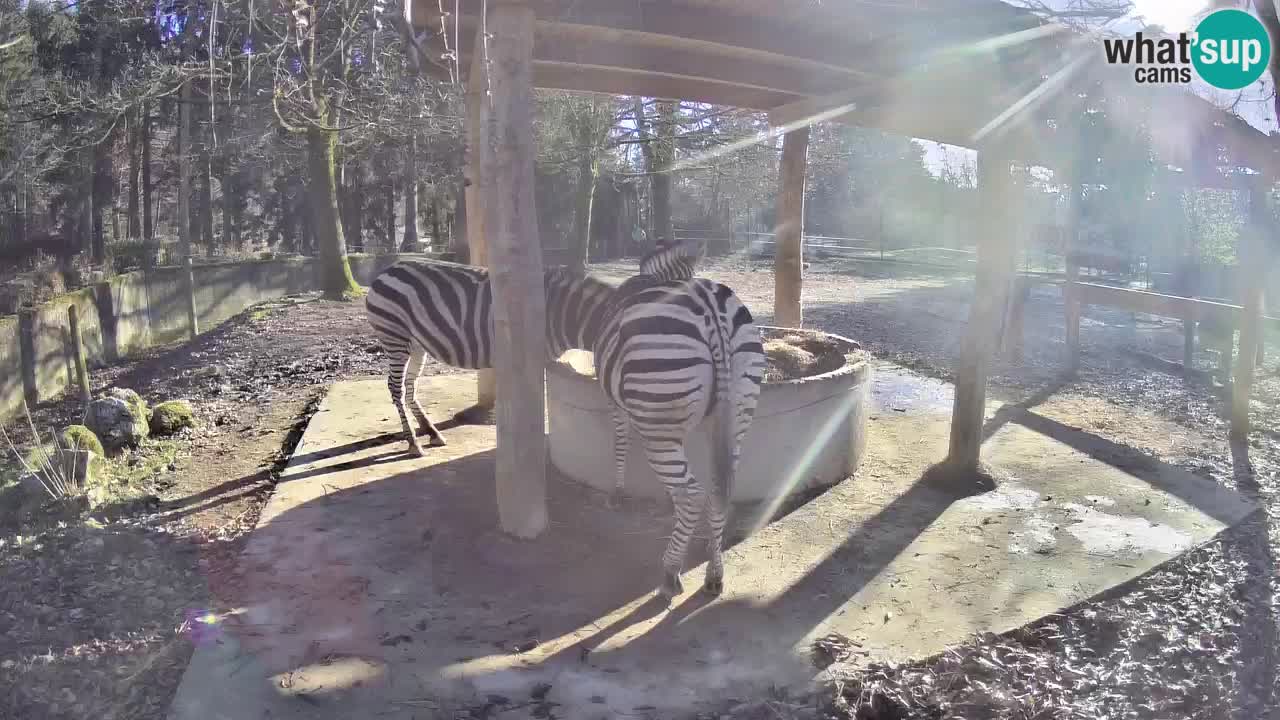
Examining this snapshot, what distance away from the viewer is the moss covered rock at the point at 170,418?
7629 mm

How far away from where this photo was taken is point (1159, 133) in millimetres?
6285

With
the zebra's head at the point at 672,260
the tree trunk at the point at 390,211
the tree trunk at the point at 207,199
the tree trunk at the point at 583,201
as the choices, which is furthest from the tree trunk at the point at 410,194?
the zebra's head at the point at 672,260

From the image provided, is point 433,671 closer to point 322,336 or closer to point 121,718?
point 121,718

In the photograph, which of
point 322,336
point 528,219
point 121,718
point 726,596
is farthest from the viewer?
point 322,336

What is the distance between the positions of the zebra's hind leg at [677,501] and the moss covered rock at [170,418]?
5.51 m

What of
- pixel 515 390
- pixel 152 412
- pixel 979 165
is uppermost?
pixel 979 165

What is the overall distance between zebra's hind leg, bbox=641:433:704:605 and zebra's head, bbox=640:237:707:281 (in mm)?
1096

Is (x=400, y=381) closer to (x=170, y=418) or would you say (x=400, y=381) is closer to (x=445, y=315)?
(x=445, y=315)

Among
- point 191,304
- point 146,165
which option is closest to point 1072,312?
point 191,304

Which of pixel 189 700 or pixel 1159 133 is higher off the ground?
pixel 1159 133

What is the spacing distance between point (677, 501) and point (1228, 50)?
5670mm

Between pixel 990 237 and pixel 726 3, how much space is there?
278cm

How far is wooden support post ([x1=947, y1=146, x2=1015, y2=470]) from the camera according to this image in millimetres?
6262

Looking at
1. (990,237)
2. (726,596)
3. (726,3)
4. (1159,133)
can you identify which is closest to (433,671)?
(726,596)
